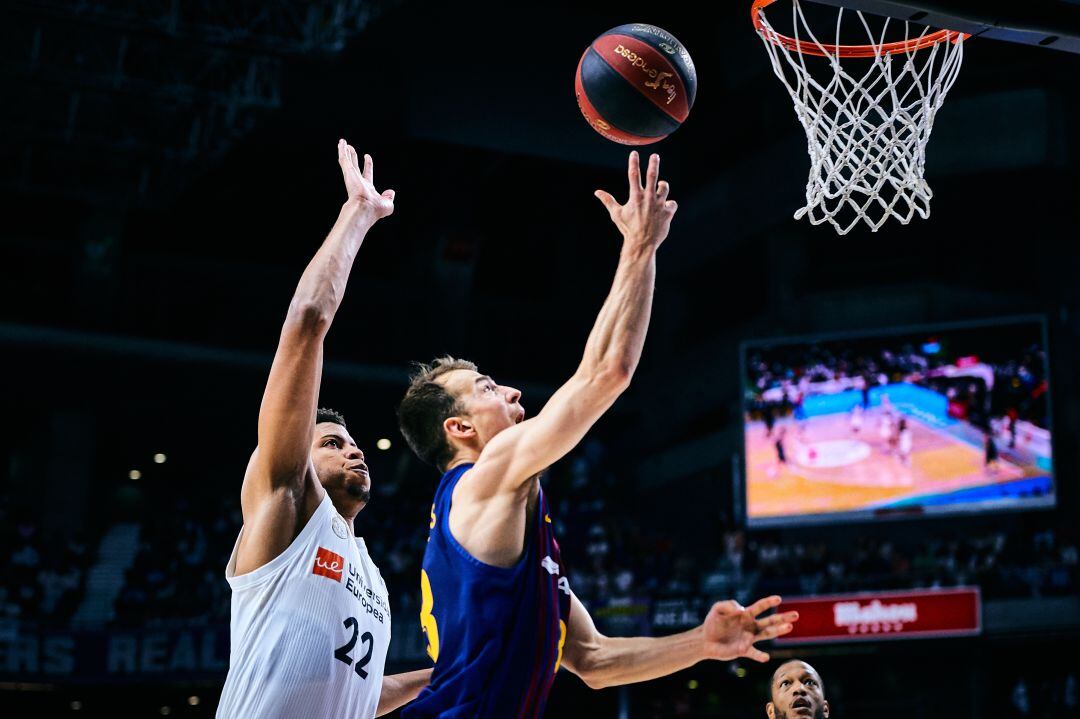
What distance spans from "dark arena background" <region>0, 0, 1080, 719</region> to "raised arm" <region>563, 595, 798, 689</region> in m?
12.1

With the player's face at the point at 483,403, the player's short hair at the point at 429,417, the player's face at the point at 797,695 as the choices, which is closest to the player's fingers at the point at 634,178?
the player's face at the point at 483,403

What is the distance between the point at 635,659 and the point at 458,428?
2.94ft

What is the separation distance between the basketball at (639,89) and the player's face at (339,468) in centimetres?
146

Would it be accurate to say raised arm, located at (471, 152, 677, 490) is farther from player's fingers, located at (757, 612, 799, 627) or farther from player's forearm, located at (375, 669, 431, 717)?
player's forearm, located at (375, 669, 431, 717)

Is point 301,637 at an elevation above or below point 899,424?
below

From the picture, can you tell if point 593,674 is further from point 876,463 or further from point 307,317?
point 876,463

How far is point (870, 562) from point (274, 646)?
15.1m

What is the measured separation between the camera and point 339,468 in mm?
4160

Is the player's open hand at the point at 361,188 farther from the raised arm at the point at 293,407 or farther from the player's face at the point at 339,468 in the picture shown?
the player's face at the point at 339,468

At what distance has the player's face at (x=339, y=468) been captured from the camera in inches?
163

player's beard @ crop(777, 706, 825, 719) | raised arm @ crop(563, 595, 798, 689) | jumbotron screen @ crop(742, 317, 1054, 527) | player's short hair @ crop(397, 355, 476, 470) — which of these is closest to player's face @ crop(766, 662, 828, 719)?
player's beard @ crop(777, 706, 825, 719)

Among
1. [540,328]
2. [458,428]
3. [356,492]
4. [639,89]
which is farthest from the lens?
[540,328]

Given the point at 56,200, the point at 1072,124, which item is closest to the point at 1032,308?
the point at 1072,124

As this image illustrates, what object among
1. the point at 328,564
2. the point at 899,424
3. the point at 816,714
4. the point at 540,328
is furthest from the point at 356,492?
the point at 540,328
